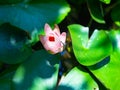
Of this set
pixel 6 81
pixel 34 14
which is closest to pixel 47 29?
pixel 34 14

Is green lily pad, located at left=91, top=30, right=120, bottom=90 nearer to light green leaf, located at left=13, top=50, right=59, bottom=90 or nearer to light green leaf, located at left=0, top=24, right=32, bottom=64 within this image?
light green leaf, located at left=13, top=50, right=59, bottom=90

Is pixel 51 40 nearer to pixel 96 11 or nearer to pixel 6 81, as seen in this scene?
pixel 6 81

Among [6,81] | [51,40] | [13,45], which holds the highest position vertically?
[51,40]

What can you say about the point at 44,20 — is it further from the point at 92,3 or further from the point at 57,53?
the point at 92,3

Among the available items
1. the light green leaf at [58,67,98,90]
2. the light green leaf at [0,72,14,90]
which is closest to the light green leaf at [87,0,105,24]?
the light green leaf at [58,67,98,90]

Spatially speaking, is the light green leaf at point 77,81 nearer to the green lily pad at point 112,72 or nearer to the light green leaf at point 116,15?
the green lily pad at point 112,72

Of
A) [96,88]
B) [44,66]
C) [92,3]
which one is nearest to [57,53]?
[44,66]

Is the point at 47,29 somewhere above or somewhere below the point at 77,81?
above
